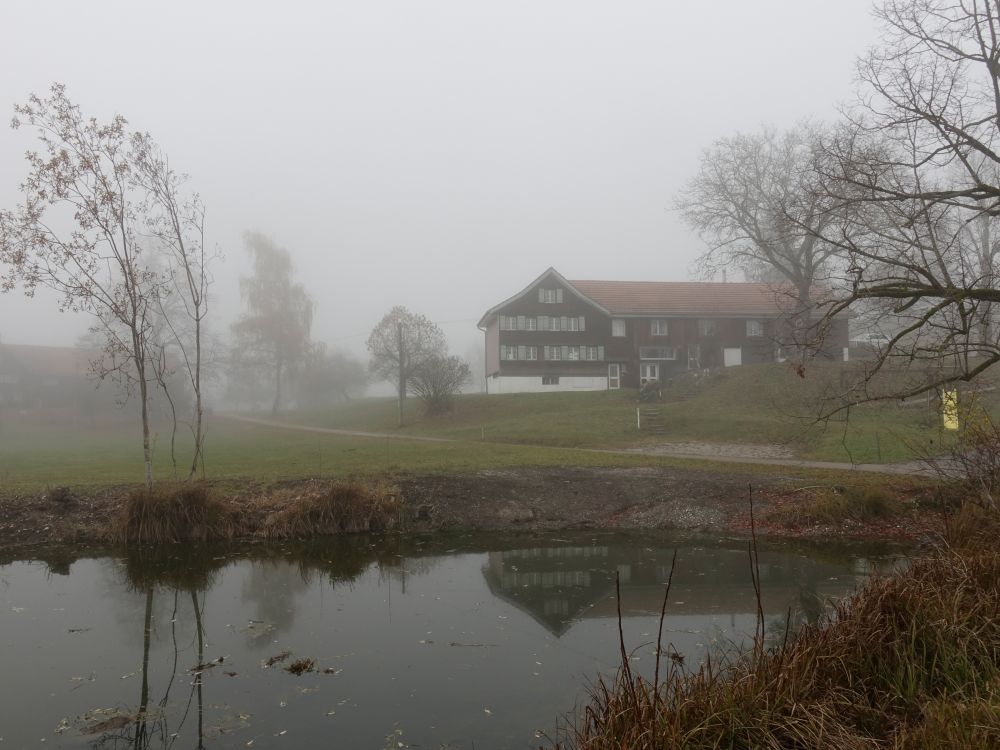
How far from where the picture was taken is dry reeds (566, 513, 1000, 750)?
4547 millimetres

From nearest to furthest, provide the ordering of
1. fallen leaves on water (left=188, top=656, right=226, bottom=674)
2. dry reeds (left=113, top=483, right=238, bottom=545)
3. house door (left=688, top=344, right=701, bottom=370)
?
fallen leaves on water (left=188, top=656, right=226, bottom=674), dry reeds (left=113, top=483, right=238, bottom=545), house door (left=688, top=344, right=701, bottom=370)

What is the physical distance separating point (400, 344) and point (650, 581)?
38122 mm

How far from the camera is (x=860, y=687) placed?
570cm

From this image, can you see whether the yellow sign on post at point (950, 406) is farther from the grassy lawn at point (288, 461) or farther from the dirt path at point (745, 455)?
the grassy lawn at point (288, 461)

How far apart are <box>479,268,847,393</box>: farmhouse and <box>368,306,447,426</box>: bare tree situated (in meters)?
6.21

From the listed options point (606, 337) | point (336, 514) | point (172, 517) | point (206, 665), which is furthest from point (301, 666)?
point (606, 337)

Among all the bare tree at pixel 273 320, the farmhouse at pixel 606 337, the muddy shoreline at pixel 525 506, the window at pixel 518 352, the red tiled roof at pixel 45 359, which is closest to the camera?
the muddy shoreline at pixel 525 506

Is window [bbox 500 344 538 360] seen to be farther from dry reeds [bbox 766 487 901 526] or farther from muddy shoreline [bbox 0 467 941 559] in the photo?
dry reeds [bbox 766 487 901 526]

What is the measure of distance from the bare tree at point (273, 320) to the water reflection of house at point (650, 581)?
5674cm

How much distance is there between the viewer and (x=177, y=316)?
180ft

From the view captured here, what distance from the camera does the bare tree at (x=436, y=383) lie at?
44812mm

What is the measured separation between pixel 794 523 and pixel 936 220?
255 inches

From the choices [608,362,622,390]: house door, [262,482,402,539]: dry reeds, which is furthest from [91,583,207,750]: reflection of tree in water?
[608,362,622,390]: house door

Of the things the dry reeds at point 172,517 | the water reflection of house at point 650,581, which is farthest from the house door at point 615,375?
the dry reeds at point 172,517
